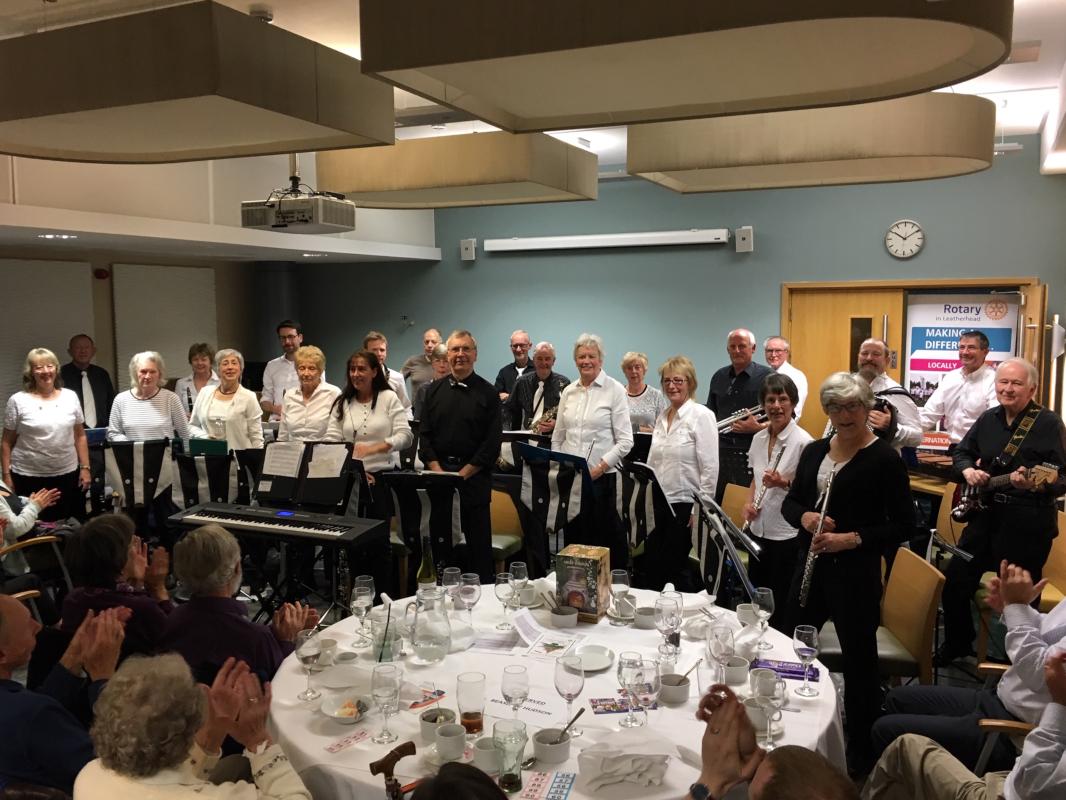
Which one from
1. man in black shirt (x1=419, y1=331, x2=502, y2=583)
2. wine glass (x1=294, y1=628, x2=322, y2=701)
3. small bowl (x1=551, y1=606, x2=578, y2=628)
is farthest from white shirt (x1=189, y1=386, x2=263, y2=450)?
small bowl (x1=551, y1=606, x2=578, y2=628)

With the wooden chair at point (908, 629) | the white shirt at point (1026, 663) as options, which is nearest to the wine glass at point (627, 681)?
the white shirt at point (1026, 663)

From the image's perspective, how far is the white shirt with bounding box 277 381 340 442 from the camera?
562 cm

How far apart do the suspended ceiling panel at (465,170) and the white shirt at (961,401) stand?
10.7 ft

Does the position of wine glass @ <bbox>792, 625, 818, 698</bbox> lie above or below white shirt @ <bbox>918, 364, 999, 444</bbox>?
below

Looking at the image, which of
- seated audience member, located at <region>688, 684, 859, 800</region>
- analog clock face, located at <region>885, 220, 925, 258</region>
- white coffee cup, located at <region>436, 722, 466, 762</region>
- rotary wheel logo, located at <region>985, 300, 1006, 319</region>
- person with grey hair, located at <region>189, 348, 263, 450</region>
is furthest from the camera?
analog clock face, located at <region>885, 220, 925, 258</region>

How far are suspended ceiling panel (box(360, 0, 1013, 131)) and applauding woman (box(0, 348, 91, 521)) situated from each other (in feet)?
14.1

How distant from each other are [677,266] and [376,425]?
201 inches

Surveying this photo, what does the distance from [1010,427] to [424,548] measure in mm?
3228

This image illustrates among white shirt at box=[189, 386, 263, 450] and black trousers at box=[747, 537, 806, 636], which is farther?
white shirt at box=[189, 386, 263, 450]

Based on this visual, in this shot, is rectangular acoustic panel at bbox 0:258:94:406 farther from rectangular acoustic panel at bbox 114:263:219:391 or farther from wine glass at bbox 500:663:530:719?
wine glass at bbox 500:663:530:719

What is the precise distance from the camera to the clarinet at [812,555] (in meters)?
3.54

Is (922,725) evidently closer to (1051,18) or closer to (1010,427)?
(1010,427)

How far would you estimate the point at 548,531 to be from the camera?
5.23 metres

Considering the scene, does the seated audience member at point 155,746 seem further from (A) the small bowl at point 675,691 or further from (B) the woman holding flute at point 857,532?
(B) the woman holding flute at point 857,532
